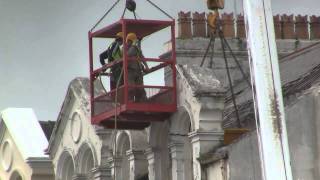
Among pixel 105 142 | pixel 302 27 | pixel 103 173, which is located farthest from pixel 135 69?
pixel 302 27

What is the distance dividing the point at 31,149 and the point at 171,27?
36.3 ft

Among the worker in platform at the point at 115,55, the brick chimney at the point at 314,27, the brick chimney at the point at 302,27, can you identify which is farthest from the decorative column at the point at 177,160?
the brick chimney at the point at 314,27

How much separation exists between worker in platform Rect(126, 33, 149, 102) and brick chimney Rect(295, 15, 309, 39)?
7.36m

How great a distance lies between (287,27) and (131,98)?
7.90 m

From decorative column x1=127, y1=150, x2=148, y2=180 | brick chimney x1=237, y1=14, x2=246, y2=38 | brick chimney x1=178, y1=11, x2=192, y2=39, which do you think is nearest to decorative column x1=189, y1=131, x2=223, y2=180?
decorative column x1=127, y1=150, x2=148, y2=180

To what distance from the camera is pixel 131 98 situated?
60.2ft

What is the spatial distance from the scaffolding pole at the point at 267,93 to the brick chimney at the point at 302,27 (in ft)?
50.4

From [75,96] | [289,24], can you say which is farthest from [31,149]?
[289,24]

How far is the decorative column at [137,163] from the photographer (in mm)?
20672

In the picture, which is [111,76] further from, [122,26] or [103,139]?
[103,139]

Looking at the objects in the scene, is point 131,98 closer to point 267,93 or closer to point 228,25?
point 228,25

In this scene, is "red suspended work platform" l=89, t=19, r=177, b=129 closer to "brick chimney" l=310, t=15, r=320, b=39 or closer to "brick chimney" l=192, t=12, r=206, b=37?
"brick chimney" l=192, t=12, r=206, b=37

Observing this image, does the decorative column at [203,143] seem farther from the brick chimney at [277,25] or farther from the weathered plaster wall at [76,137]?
the brick chimney at [277,25]

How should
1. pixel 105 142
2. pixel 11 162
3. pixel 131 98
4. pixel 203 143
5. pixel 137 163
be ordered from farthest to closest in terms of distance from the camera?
pixel 11 162 < pixel 105 142 < pixel 137 163 < pixel 131 98 < pixel 203 143
